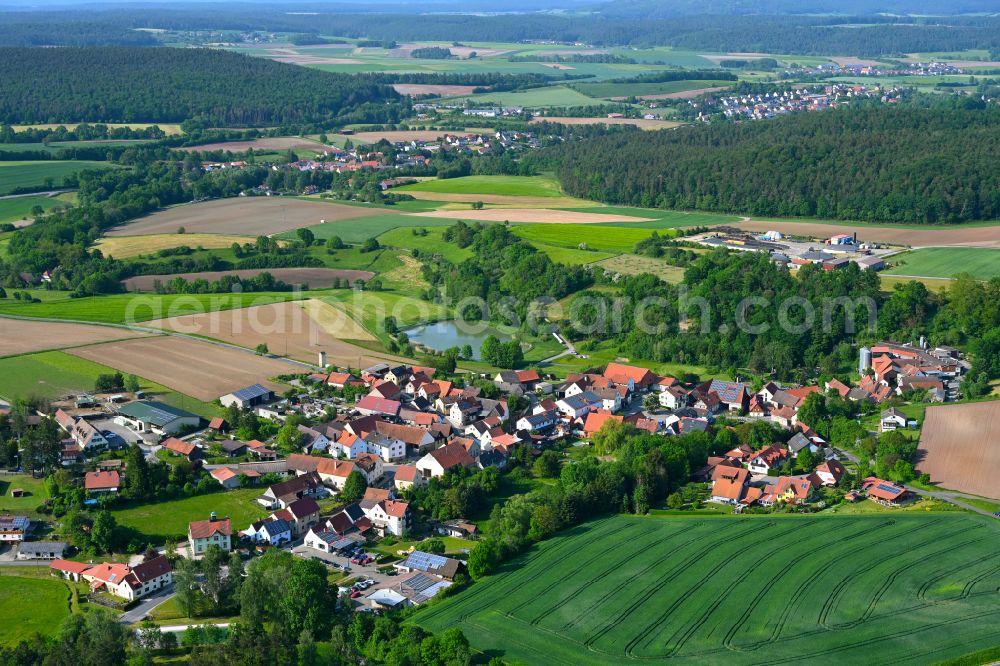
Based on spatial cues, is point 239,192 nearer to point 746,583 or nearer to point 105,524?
point 105,524

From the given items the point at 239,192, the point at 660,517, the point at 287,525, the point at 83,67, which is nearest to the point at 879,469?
the point at 660,517

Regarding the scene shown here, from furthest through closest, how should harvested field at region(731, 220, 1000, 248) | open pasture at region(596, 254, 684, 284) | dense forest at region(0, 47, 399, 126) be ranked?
dense forest at region(0, 47, 399, 126) → harvested field at region(731, 220, 1000, 248) → open pasture at region(596, 254, 684, 284)

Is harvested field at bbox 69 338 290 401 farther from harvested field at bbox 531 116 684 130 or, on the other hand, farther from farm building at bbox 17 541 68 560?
harvested field at bbox 531 116 684 130

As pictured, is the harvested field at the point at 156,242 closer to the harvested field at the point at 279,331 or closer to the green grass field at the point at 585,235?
the harvested field at the point at 279,331

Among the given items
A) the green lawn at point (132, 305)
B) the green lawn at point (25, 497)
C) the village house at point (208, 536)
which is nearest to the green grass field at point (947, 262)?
the green lawn at point (132, 305)

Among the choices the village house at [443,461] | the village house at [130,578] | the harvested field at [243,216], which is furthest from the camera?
the harvested field at [243,216]

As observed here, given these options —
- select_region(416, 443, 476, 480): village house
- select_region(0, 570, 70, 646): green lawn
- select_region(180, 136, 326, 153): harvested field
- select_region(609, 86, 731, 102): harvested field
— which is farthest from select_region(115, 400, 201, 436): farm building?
select_region(609, 86, 731, 102): harvested field

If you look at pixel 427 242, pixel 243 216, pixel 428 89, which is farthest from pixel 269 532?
pixel 428 89

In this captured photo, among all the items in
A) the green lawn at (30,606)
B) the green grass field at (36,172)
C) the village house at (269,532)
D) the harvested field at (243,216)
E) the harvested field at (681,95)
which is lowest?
the green lawn at (30,606)
